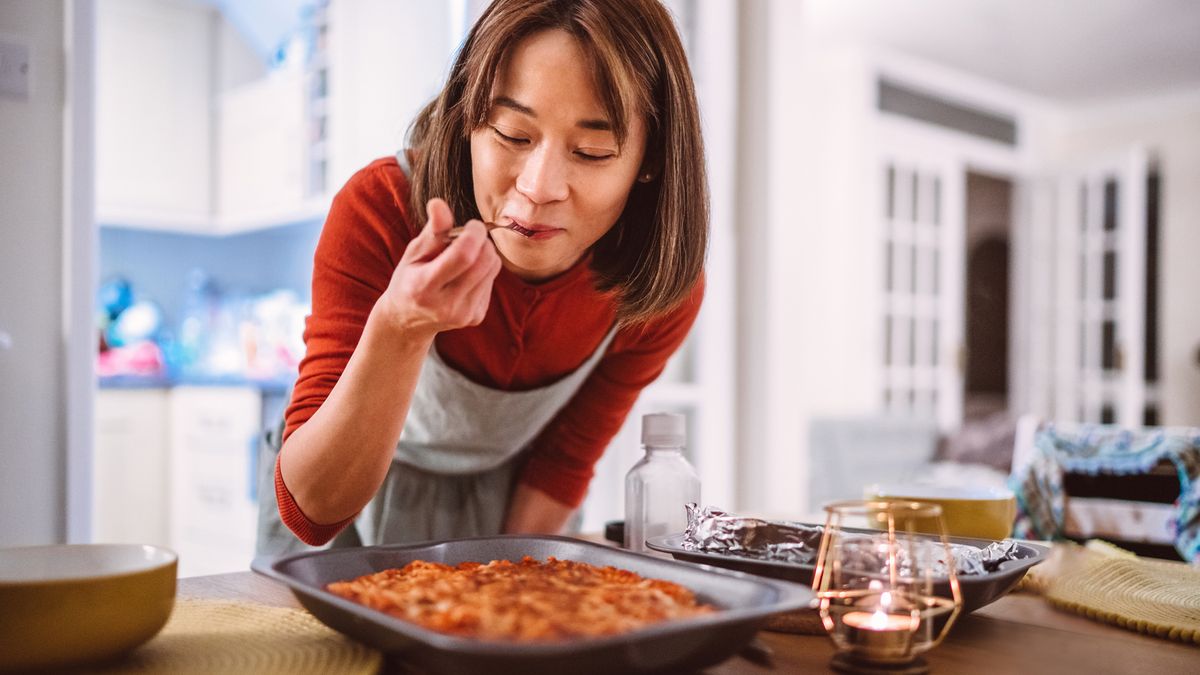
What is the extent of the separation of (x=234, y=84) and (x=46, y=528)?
3.37m

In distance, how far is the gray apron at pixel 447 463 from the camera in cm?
117

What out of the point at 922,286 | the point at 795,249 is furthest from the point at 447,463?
the point at 922,286

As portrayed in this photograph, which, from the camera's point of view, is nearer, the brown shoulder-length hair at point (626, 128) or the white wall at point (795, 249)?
the brown shoulder-length hair at point (626, 128)

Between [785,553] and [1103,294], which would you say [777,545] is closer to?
[785,553]

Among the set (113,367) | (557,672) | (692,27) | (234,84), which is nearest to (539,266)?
(557,672)

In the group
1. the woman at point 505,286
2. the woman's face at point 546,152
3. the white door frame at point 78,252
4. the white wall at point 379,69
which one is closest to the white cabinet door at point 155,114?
the white wall at point 379,69

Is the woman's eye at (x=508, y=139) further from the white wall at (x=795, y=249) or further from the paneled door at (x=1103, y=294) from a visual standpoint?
the paneled door at (x=1103, y=294)

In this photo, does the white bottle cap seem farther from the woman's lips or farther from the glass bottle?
the woman's lips

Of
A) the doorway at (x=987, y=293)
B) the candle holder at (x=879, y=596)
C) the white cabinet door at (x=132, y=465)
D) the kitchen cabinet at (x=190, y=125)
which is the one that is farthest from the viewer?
the doorway at (x=987, y=293)

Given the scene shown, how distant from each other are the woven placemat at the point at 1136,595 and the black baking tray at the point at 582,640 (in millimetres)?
360

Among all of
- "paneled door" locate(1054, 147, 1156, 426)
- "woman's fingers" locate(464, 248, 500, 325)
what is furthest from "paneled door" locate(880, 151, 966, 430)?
"woman's fingers" locate(464, 248, 500, 325)

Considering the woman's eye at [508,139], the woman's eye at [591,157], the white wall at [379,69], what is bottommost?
the woman's eye at [591,157]

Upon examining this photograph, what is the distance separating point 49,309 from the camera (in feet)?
5.78

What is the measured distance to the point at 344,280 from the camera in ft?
3.18
